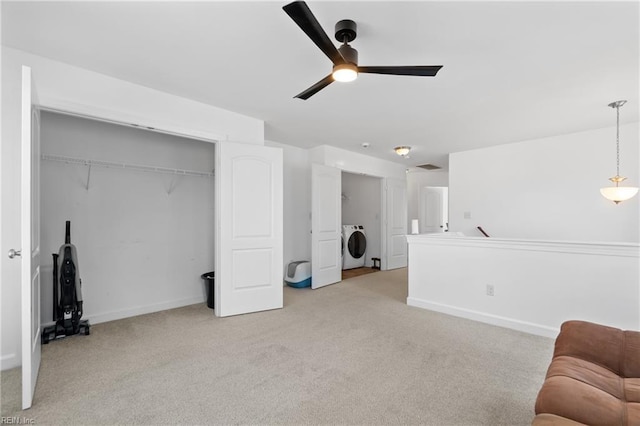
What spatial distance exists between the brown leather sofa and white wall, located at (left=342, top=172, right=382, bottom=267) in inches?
201

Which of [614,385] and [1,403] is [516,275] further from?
[1,403]

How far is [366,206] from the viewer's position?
7172 millimetres

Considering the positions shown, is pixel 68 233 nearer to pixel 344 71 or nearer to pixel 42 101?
pixel 42 101

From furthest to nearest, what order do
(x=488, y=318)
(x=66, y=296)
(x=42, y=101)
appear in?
(x=488, y=318)
(x=66, y=296)
(x=42, y=101)

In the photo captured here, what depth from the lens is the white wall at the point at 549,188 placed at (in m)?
4.14

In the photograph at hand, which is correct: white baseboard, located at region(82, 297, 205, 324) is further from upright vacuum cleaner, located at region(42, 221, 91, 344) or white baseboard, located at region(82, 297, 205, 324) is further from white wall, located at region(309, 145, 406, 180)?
white wall, located at region(309, 145, 406, 180)

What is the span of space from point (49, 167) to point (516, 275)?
4.91 m

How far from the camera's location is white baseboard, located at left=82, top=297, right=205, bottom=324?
10.9 ft

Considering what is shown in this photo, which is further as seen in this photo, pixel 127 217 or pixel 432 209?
pixel 432 209

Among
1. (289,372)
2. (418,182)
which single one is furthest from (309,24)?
(418,182)

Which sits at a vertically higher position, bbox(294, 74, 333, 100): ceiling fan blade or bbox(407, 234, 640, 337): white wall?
bbox(294, 74, 333, 100): ceiling fan blade

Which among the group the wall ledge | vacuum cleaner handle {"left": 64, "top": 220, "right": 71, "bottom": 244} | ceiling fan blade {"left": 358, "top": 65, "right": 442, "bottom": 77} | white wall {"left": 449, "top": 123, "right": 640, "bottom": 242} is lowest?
the wall ledge

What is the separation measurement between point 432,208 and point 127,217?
7.11 meters

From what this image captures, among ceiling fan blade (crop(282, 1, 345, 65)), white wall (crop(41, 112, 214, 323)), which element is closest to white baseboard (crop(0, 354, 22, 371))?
white wall (crop(41, 112, 214, 323))
